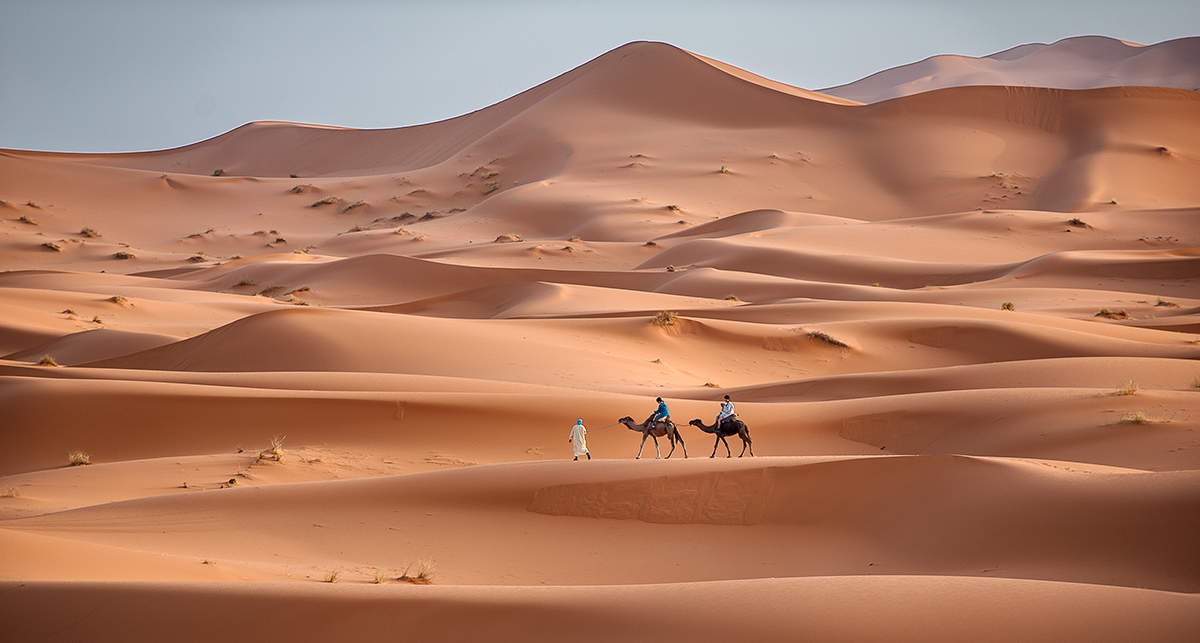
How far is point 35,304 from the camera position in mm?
25016

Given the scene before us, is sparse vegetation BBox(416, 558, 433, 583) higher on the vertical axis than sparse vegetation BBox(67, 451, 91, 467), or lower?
higher

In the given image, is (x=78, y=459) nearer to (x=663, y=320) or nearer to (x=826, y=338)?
(x=663, y=320)

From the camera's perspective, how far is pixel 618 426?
13312 millimetres

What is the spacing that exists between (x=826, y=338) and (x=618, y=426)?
841 cm

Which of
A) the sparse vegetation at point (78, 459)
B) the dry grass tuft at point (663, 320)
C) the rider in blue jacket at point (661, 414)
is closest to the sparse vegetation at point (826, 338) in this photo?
the dry grass tuft at point (663, 320)

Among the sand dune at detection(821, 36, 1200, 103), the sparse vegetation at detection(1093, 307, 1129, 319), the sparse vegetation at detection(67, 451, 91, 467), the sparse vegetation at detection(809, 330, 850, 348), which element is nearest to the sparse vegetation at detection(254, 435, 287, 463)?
the sparse vegetation at detection(67, 451, 91, 467)

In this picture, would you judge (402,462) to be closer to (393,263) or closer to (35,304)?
(35,304)

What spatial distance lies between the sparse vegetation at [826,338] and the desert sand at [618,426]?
0.06 meters

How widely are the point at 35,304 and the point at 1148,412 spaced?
85.9 feet

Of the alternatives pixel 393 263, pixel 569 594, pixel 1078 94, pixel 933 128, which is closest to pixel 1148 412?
pixel 569 594

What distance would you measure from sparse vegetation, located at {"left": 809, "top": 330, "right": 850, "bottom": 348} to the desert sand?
0.06m

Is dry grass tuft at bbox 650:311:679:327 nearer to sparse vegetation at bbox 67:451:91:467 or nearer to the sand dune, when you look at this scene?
sparse vegetation at bbox 67:451:91:467

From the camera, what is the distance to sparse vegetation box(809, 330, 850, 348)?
65.5 feet

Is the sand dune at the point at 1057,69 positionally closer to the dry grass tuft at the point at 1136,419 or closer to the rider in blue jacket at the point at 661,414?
the dry grass tuft at the point at 1136,419
